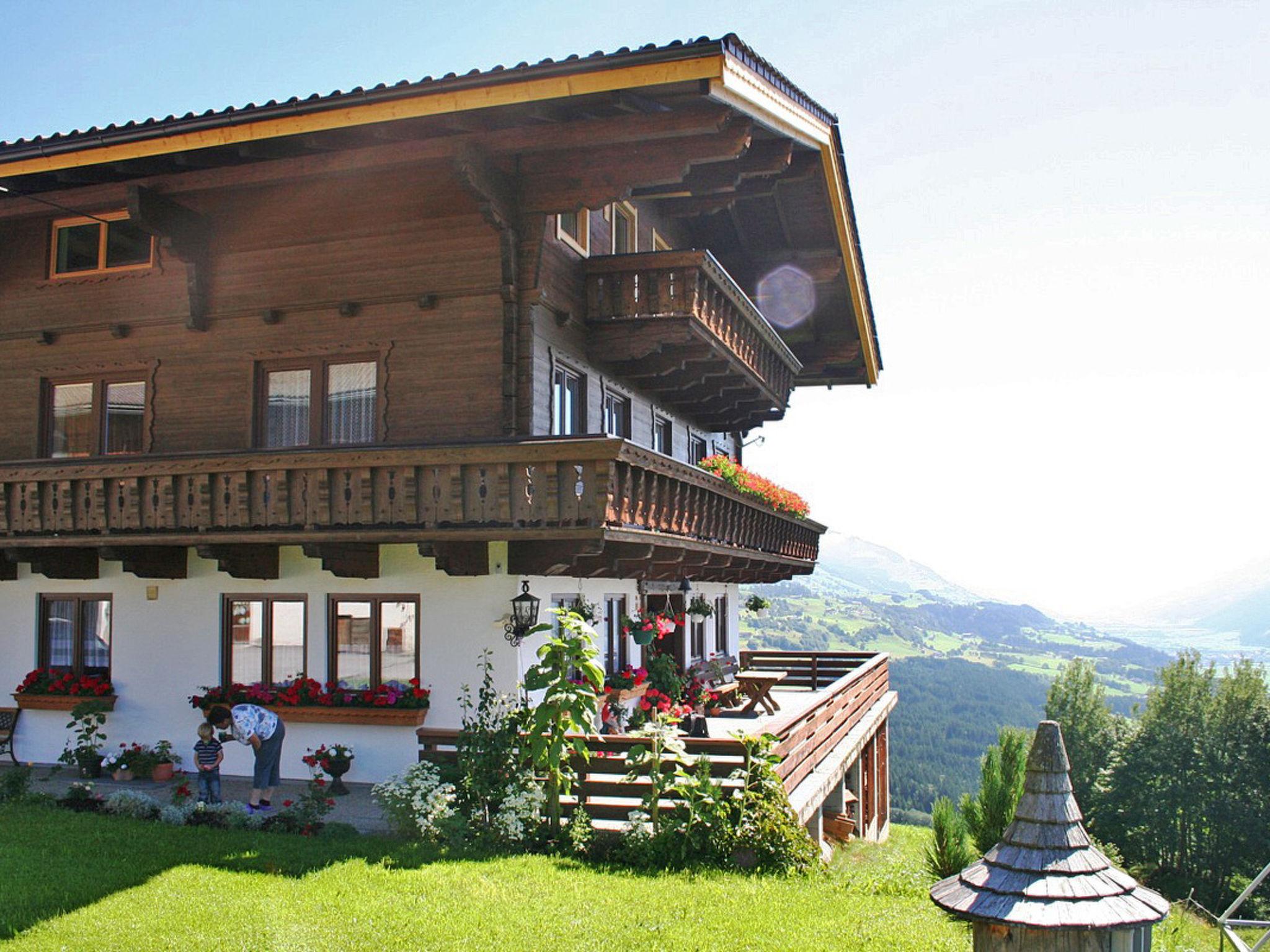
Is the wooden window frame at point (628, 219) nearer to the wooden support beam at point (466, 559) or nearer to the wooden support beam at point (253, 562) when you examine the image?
the wooden support beam at point (466, 559)

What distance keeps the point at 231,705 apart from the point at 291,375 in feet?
14.8

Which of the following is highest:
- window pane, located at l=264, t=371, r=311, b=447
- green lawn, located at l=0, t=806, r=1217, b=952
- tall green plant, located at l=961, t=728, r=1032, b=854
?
window pane, located at l=264, t=371, r=311, b=447

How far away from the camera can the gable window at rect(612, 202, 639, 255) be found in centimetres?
1886

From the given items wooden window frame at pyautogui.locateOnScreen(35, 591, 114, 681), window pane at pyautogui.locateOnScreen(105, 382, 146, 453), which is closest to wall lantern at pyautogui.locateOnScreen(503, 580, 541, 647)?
wooden window frame at pyautogui.locateOnScreen(35, 591, 114, 681)

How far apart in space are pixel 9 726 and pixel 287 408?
238 inches

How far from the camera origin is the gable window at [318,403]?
15.7m

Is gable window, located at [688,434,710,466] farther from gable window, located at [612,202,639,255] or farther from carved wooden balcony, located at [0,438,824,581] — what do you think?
carved wooden balcony, located at [0,438,824,581]

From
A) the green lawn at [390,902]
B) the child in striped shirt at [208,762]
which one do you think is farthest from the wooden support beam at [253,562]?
the green lawn at [390,902]

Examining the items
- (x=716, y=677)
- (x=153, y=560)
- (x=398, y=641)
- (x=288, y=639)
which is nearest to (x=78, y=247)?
(x=153, y=560)

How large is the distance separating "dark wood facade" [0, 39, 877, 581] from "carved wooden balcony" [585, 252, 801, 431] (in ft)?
0.16

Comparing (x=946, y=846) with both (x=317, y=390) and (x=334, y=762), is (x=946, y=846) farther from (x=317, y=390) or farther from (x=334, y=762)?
(x=317, y=390)

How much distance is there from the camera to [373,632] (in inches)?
594

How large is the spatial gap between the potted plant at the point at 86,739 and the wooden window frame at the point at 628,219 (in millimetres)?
9974

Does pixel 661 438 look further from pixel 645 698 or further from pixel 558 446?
pixel 558 446
